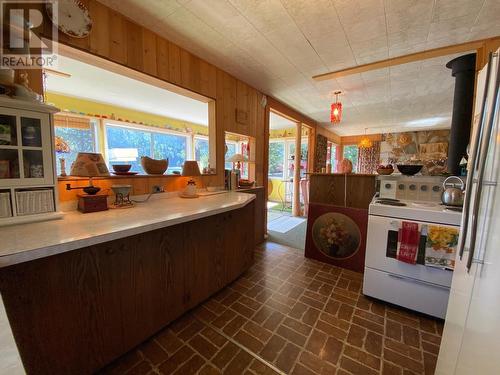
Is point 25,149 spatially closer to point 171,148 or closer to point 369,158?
point 171,148

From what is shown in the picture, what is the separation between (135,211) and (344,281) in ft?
7.58

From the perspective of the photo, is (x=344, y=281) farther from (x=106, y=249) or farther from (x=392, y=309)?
(x=106, y=249)

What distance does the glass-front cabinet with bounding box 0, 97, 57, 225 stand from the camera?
1150 mm

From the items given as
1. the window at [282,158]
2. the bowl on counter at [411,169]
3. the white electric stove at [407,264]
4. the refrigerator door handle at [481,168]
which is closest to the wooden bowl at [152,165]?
the white electric stove at [407,264]

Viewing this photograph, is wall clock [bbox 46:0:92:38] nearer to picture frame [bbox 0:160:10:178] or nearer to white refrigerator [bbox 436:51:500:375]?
picture frame [bbox 0:160:10:178]

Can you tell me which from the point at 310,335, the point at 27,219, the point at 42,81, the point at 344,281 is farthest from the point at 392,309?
the point at 42,81

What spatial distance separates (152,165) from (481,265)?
7.70 ft

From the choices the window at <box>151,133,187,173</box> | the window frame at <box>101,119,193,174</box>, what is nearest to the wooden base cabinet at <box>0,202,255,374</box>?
the window frame at <box>101,119,193,174</box>

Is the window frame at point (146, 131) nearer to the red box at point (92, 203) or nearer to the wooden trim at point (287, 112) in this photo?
the wooden trim at point (287, 112)

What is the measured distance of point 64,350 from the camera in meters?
1.08

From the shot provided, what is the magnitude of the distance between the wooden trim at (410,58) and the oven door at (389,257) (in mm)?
1880

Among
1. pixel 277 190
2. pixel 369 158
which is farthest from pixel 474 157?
pixel 369 158

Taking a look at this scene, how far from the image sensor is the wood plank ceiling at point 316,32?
1580mm

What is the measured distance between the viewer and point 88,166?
1.51 meters
